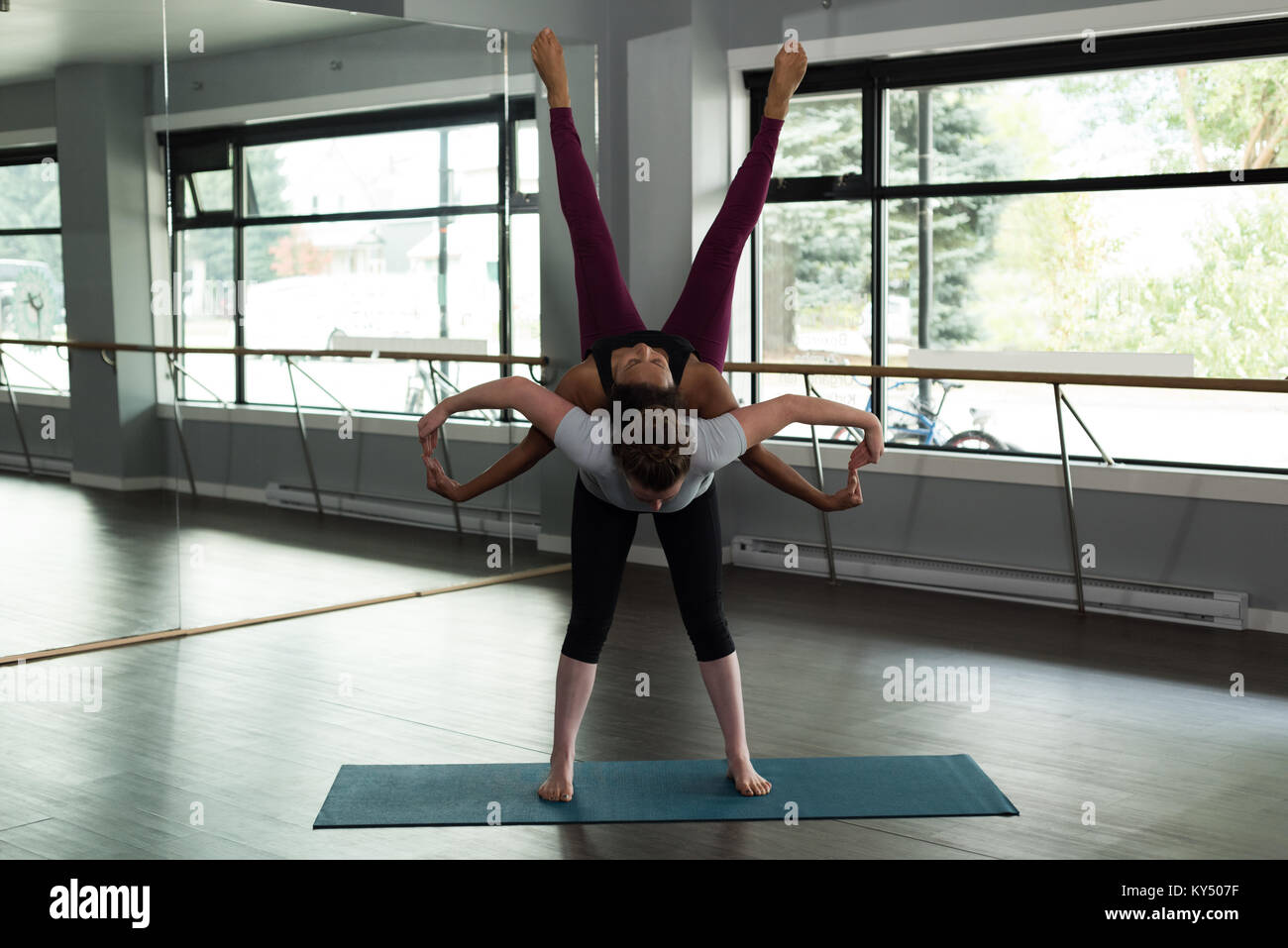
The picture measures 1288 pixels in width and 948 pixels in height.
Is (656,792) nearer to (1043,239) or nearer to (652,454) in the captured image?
(652,454)

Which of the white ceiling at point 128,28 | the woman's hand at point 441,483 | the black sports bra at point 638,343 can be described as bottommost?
the woman's hand at point 441,483

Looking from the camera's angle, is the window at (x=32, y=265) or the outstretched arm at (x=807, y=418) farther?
the window at (x=32, y=265)

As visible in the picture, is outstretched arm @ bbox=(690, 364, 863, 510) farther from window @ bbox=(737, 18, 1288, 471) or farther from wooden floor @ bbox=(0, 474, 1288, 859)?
window @ bbox=(737, 18, 1288, 471)

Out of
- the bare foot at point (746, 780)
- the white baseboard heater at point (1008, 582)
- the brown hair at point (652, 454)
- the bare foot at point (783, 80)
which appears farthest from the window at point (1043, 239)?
the brown hair at point (652, 454)

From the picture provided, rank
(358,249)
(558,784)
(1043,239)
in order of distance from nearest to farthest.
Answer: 1. (558,784)
2. (358,249)
3. (1043,239)

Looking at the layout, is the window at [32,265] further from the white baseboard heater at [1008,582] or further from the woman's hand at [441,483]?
the white baseboard heater at [1008,582]

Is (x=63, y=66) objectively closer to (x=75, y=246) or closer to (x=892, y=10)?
(x=75, y=246)

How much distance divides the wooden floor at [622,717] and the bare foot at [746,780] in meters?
0.12

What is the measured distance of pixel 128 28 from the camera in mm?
4676

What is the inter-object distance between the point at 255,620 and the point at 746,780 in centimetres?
254

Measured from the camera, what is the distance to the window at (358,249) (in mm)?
5035

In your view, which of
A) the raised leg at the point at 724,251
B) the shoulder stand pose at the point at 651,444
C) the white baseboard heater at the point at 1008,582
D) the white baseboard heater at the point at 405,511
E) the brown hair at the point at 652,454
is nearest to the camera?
the brown hair at the point at 652,454

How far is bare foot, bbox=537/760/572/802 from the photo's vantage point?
3.15 m

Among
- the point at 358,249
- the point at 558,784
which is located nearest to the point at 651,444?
the point at 558,784
